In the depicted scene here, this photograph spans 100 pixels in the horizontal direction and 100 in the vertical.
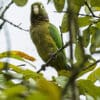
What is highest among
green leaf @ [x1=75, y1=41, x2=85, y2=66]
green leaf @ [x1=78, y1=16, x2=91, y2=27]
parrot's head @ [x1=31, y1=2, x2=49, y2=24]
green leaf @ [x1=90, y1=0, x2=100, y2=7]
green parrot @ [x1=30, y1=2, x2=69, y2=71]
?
parrot's head @ [x1=31, y1=2, x2=49, y2=24]

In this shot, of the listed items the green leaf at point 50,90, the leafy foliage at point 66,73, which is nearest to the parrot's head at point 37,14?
the leafy foliage at point 66,73

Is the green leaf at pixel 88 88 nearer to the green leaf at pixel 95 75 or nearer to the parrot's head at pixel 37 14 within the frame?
the green leaf at pixel 95 75

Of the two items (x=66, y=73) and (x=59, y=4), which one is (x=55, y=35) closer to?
(x=59, y=4)

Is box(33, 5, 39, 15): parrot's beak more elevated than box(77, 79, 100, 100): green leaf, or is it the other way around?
box(33, 5, 39, 15): parrot's beak

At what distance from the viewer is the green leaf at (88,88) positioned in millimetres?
662

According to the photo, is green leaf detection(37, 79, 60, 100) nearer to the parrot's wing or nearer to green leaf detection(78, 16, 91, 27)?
green leaf detection(78, 16, 91, 27)

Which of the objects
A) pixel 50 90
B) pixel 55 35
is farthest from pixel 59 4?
pixel 55 35

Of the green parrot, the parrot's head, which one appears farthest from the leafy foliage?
the parrot's head

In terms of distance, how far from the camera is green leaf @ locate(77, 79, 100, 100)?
662 mm

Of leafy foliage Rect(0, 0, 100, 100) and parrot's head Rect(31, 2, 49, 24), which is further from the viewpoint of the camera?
parrot's head Rect(31, 2, 49, 24)

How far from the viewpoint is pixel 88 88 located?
72 centimetres

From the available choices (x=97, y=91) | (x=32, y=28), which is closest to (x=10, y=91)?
(x=97, y=91)

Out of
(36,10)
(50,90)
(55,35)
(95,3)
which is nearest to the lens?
(50,90)

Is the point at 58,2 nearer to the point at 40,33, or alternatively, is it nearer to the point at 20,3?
the point at 20,3
